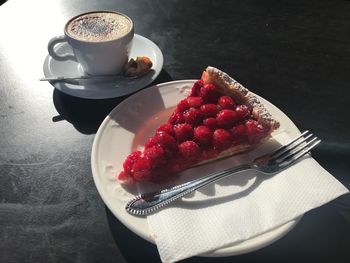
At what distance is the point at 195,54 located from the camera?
1.50 m

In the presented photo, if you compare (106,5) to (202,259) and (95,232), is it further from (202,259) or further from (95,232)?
(202,259)

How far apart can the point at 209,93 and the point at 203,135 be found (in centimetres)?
17

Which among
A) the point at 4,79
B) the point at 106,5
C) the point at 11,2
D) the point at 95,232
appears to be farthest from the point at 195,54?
the point at 11,2

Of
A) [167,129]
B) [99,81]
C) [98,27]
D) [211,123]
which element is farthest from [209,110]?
[98,27]

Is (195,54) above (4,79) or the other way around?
above

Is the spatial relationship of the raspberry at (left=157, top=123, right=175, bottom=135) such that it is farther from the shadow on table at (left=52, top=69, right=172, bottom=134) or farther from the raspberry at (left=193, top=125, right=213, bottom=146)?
the shadow on table at (left=52, top=69, right=172, bottom=134)

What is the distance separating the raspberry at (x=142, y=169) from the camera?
0.89 meters

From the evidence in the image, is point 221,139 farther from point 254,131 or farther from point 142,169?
point 142,169

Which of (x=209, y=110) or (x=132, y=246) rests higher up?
(x=209, y=110)

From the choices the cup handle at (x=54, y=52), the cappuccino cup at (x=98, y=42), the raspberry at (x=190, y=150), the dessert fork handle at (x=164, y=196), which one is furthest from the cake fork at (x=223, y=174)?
the cup handle at (x=54, y=52)

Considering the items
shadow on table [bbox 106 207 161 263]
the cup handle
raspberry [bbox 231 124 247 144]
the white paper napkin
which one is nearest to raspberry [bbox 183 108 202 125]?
raspberry [bbox 231 124 247 144]

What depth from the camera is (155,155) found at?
946mm

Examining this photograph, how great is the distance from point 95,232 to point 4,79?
845mm

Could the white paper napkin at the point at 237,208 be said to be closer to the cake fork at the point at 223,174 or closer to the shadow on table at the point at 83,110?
the cake fork at the point at 223,174
